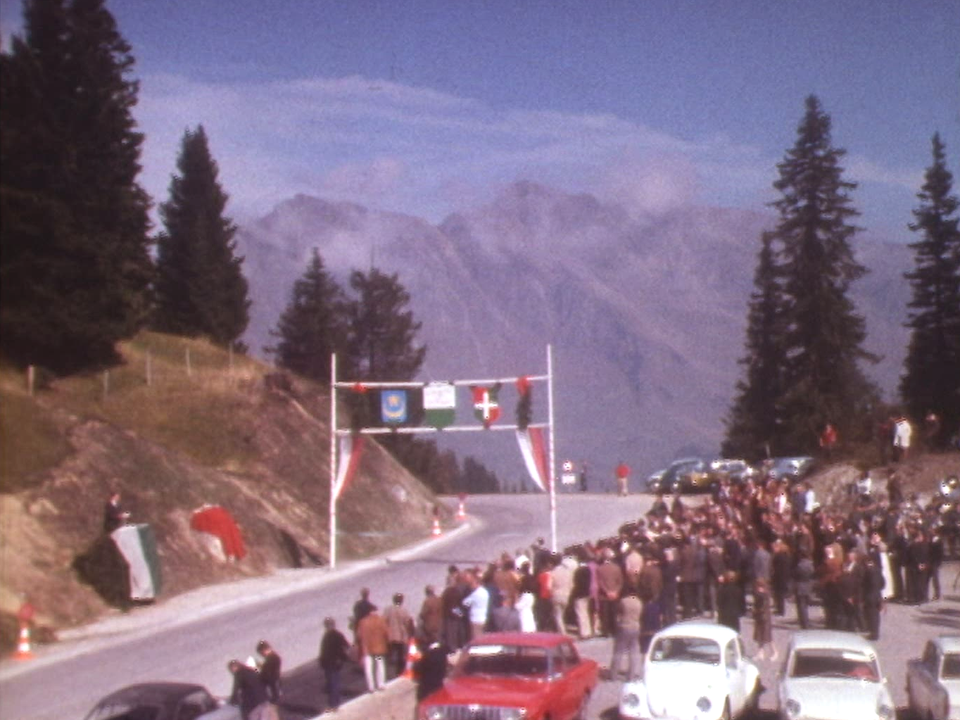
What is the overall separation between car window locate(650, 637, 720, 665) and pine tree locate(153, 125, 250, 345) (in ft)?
197

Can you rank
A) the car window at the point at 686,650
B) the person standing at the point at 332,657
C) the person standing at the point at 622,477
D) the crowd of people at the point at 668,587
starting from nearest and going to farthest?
the car window at the point at 686,650 → the person standing at the point at 332,657 → the crowd of people at the point at 668,587 → the person standing at the point at 622,477

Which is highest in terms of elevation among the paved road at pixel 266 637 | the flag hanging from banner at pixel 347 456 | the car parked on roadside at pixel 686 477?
the flag hanging from banner at pixel 347 456

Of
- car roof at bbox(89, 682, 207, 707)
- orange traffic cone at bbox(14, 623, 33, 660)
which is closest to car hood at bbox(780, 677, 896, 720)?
car roof at bbox(89, 682, 207, 707)

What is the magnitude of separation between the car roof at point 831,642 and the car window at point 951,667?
966mm

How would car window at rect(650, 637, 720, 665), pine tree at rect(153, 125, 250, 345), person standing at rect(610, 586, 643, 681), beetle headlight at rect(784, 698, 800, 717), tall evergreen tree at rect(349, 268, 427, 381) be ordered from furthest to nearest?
tall evergreen tree at rect(349, 268, 427, 381), pine tree at rect(153, 125, 250, 345), person standing at rect(610, 586, 643, 681), car window at rect(650, 637, 720, 665), beetle headlight at rect(784, 698, 800, 717)

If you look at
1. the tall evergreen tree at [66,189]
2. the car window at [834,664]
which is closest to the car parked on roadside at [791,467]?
the tall evergreen tree at [66,189]

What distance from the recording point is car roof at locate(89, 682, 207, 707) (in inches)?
671

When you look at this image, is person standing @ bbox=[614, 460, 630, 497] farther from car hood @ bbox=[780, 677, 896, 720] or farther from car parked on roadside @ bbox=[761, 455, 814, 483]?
car hood @ bbox=[780, 677, 896, 720]

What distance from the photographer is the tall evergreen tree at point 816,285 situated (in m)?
64.6

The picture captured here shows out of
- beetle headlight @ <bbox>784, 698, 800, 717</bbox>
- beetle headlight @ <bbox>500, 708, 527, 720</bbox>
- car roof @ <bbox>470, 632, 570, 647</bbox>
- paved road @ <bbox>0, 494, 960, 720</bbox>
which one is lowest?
paved road @ <bbox>0, 494, 960, 720</bbox>

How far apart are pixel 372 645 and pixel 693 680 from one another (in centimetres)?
536

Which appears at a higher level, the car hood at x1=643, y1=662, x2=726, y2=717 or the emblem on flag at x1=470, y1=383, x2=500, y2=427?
the emblem on flag at x1=470, y1=383, x2=500, y2=427

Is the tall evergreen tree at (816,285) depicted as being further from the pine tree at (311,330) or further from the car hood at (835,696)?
the car hood at (835,696)

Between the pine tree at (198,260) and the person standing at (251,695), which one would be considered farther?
the pine tree at (198,260)
